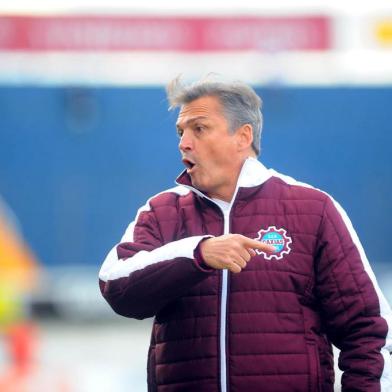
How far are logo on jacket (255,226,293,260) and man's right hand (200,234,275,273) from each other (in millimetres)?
154

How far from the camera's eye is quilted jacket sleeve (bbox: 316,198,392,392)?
3316 millimetres

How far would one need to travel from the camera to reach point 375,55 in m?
17.0

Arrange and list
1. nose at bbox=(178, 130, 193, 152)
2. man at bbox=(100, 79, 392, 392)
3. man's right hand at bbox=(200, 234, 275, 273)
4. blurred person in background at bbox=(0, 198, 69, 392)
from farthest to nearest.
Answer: blurred person in background at bbox=(0, 198, 69, 392)
nose at bbox=(178, 130, 193, 152)
man at bbox=(100, 79, 392, 392)
man's right hand at bbox=(200, 234, 275, 273)

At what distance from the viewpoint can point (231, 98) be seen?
3.51m

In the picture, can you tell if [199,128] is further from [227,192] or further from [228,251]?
[228,251]

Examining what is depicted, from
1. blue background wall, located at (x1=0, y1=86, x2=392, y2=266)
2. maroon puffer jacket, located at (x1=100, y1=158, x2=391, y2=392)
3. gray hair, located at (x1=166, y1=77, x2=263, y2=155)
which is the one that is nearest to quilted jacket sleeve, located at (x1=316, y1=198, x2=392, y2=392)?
maroon puffer jacket, located at (x1=100, y1=158, x2=391, y2=392)

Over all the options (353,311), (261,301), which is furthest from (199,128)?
(353,311)

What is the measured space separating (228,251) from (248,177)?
1.22 ft

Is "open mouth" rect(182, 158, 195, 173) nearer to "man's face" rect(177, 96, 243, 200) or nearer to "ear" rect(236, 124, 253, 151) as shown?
"man's face" rect(177, 96, 243, 200)

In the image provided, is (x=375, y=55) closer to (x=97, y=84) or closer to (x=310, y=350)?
(x=97, y=84)

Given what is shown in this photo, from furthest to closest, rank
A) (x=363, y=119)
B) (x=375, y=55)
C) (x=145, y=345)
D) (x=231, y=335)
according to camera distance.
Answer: (x=375, y=55) → (x=363, y=119) → (x=145, y=345) → (x=231, y=335)

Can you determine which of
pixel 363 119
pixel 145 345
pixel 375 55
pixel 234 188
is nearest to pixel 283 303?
pixel 234 188

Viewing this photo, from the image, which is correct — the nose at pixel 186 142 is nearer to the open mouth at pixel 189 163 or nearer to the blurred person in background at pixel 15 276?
the open mouth at pixel 189 163

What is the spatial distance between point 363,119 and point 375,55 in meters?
1.89
